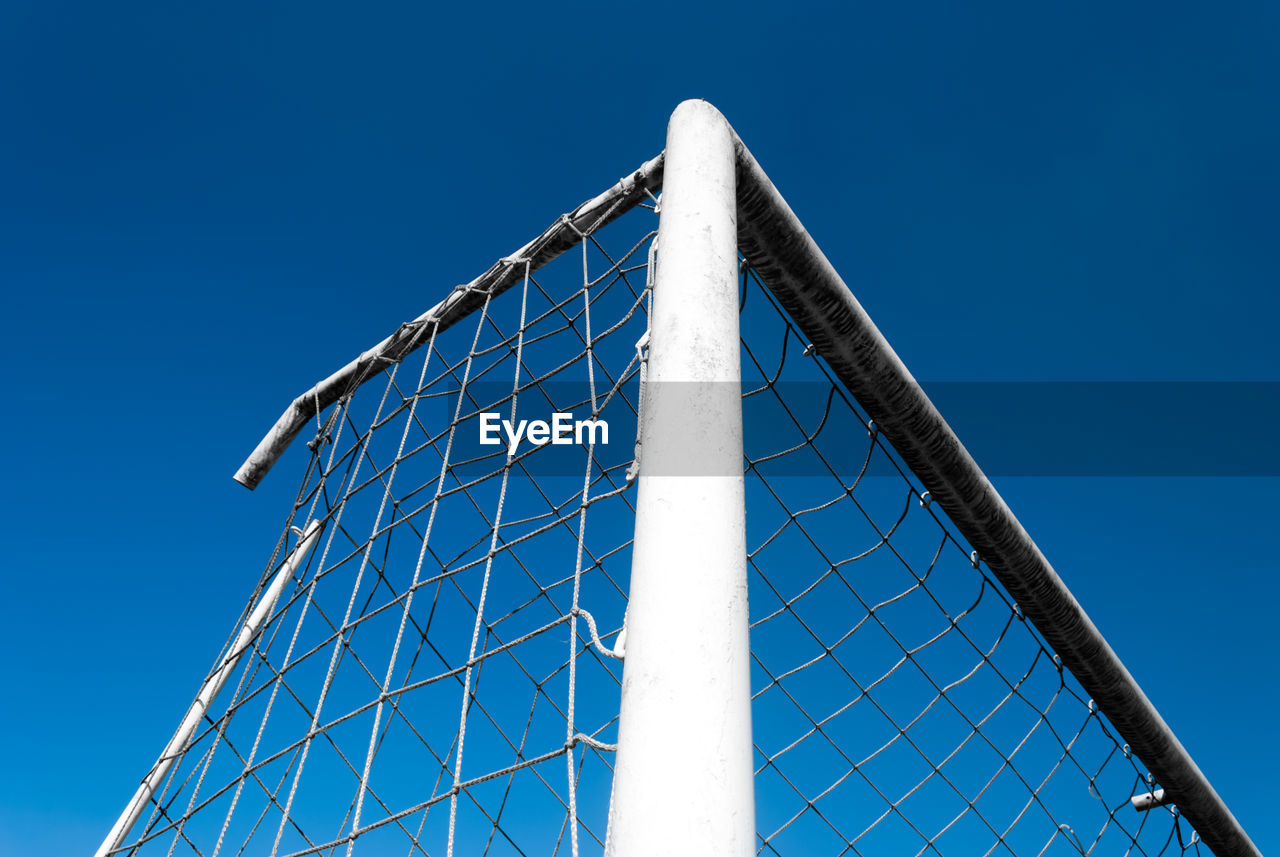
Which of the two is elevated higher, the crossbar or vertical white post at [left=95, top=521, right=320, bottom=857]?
the crossbar

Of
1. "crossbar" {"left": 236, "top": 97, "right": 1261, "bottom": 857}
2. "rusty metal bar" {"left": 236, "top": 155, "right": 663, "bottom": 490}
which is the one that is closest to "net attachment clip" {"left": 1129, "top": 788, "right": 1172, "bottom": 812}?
"crossbar" {"left": 236, "top": 97, "right": 1261, "bottom": 857}

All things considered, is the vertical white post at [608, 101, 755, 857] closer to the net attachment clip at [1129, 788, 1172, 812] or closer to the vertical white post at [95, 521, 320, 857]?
the vertical white post at [95, 521, 320, 857]

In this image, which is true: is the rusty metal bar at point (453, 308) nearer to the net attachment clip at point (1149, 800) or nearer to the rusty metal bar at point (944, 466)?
the rusty metal bar at point (944, 466)

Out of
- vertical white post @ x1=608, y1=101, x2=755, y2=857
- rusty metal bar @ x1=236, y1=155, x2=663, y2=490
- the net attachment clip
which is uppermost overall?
rusty metal bar @ x1=236, y1=155, x2=663, y2=490

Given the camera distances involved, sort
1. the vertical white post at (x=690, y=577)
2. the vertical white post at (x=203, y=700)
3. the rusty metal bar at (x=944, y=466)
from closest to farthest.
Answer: the vertical white post at (x=690, y=577)
the rusty metal bar at (x=944, y=466)
the vertical white post at (x=203, y=700)

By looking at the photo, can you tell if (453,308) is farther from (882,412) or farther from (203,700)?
(203,700)

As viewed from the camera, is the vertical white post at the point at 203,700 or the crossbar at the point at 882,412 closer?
the crossbar at the point at 882,412

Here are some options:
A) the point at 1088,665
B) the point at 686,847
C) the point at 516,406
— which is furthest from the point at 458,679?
the point at 1088,665

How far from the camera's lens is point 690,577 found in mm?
773

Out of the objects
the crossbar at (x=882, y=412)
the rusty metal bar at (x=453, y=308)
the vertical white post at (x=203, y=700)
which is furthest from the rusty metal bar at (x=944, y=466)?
the vertical white post at (x=203, y=700)

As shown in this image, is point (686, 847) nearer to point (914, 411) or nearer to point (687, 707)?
point (687, 707)

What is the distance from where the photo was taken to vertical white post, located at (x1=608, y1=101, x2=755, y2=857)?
676 millimetres

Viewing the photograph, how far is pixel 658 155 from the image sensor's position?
131cm

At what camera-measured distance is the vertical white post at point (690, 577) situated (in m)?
0.68
